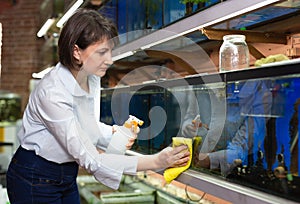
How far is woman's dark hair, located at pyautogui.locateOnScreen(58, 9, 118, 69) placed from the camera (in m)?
1.66

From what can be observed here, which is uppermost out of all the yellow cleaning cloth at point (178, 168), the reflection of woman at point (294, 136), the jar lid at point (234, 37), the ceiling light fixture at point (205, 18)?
the ceiling light fixture at point (205, 18)

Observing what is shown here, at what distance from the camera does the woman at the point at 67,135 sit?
5.32ft

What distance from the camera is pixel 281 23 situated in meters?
1.88

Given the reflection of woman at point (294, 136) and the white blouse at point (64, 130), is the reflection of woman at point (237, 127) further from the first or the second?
the white blouse at point (64, 130)

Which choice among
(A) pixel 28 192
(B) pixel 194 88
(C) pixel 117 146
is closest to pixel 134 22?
(C) pixel 117 146

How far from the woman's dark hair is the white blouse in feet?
0.32

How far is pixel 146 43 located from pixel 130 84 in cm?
51

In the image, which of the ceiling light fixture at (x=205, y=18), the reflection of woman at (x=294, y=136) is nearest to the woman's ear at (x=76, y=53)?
the ceiling light fixture at (x=205, y=18)

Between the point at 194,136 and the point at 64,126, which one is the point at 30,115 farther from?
the point at 194,136

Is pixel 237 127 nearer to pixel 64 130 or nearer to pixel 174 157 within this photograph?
pixel 174 157

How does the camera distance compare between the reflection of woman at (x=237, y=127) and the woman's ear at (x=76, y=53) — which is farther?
the woman's ear at (x=76, y=53)

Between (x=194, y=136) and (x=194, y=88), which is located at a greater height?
(x=194, y=88)

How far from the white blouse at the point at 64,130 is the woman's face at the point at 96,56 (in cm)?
9

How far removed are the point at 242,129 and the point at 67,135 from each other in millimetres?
653
